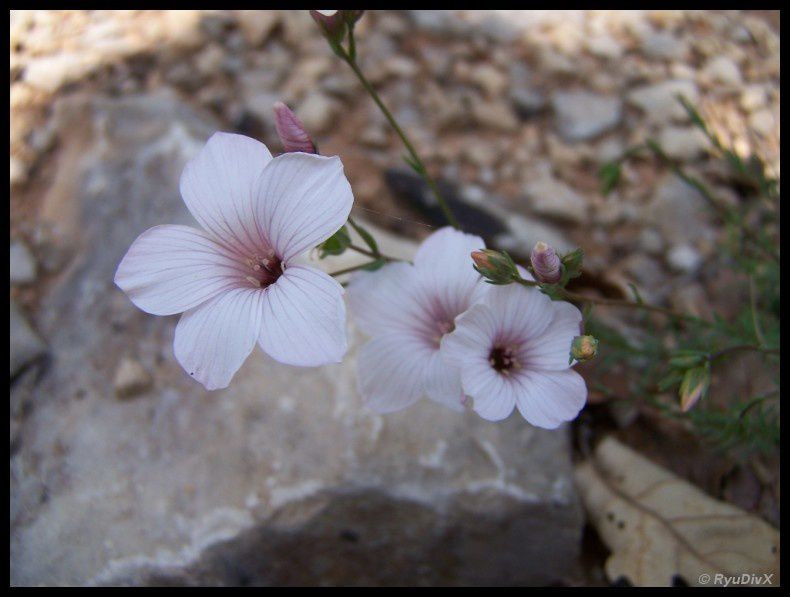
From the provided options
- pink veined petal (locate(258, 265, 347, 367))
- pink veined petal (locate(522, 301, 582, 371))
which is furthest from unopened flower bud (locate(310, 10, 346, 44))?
pink veined petal (locate(522, 301, 582, 371))

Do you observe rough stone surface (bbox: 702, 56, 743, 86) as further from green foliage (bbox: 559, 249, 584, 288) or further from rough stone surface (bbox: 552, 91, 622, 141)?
green foliage (bbox: 559, 249, 584, 288)

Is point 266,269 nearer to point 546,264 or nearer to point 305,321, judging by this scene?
point 305,321

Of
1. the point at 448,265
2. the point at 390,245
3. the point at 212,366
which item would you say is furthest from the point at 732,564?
the point at 212,366

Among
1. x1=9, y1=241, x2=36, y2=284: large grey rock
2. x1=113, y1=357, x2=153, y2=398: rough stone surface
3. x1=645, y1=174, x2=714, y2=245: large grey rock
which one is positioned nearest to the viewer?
x1=113, y1=357, x2=153, y2=398: rough stone surface

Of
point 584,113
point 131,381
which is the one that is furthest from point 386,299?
point 584,113

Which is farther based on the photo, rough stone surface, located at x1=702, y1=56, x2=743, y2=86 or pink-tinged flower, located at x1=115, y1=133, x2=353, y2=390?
rough stone surface, located at x1=702, y1=56, x2=743, y2=86

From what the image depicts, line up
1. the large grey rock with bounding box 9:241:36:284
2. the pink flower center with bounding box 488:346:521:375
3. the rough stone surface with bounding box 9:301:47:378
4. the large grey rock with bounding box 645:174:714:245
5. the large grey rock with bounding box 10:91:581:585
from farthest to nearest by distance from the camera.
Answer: the large grey rock with bounding box 645:174:714:245 < the large grey rock with bounding box 9:241:36:284 < the rough stone surface with bounding box 9:301:47:378 < the large grey rock with bounding box 10:91:581:585 < the pink flower center with bounding box 488:346:521:375

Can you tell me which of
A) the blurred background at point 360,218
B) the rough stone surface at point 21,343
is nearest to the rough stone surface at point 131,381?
the blurred background at point 360,218
